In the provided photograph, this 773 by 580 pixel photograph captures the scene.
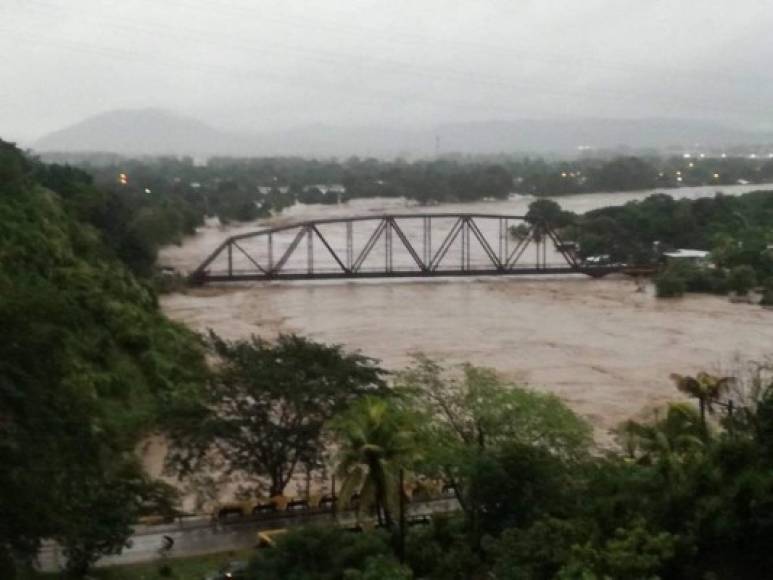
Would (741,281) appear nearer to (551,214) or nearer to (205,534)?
(551,214)

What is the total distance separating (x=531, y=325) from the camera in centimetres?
2436

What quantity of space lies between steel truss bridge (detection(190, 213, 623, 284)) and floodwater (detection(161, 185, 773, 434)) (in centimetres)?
39

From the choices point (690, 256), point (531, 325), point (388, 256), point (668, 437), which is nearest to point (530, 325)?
point (531, 325)

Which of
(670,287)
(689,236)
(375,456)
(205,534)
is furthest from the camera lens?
(689,236)

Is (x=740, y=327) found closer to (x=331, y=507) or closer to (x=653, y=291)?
(x=653, y=291)

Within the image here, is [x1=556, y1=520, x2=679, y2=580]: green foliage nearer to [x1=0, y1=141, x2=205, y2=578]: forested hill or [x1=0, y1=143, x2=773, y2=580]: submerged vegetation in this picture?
[x1=0, y1=143, x2=773, y2=580]: submerged vegetation

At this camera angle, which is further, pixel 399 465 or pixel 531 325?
pixel 531 325

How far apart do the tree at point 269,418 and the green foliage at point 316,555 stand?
10.4 feet

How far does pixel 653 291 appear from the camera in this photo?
30.6 meters

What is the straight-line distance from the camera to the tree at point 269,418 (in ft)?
33.4

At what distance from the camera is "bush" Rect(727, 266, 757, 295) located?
29.3 meters

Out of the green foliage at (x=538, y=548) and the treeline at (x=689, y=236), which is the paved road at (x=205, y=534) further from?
the treeline at (x=689, y=236)

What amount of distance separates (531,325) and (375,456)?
17.3 m

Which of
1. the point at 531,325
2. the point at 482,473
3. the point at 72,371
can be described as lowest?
the point at 531,325
